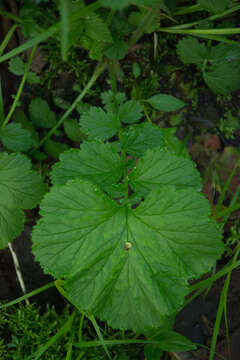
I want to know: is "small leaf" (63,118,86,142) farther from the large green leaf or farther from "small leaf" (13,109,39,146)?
the large green leaf

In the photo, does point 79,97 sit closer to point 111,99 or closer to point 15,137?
point 111,99

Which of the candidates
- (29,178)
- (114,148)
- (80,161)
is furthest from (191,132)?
(29,178)

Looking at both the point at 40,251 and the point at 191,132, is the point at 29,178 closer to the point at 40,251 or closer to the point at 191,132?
the point at 40,251

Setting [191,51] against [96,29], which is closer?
[96,29]

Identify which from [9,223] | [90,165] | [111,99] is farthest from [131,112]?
[9,223]

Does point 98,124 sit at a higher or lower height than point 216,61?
lower

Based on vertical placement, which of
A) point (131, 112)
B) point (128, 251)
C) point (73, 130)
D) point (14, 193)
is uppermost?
point (131, 112)

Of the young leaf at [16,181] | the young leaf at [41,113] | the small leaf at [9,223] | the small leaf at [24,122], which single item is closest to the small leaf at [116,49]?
the young leaf at [41,113]
